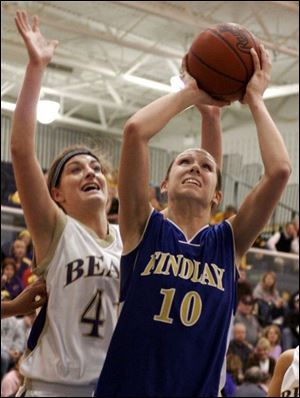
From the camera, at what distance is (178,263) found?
144 inches

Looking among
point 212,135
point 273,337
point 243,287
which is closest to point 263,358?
point 273,337

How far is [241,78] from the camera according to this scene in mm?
3814

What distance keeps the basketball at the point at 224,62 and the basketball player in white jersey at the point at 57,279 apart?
575mm

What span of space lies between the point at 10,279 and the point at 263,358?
316cm

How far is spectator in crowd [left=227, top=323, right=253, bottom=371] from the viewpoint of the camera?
11.9 m

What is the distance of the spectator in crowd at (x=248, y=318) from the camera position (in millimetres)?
12601

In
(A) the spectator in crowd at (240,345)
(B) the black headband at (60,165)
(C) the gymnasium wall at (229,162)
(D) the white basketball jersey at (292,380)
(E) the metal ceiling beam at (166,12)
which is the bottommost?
(D) the white basketball jersey at (292,380)

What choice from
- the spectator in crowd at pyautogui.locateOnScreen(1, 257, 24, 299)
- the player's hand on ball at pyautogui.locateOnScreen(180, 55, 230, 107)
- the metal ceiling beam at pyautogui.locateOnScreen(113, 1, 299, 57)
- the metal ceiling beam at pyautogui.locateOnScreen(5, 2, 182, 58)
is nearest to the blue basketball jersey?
the player's hand on ball at pyautogui.locateOnScreen(180, 55, 230, 107)

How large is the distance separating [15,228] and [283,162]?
8.03 meters

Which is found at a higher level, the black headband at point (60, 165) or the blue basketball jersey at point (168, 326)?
the black headband at point (60, 165)

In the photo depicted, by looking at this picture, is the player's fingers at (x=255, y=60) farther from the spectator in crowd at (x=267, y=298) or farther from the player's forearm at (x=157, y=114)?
the spectator in crowd at (x=267, y=298)

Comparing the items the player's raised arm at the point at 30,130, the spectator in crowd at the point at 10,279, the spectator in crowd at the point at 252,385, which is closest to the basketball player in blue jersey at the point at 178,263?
the player's raised arm at the point at 30,130

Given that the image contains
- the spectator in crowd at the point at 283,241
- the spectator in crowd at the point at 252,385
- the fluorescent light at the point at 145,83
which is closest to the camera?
the spectator in crowd at the point at 252,385

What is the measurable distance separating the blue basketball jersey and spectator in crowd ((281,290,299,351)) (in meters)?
9.65
